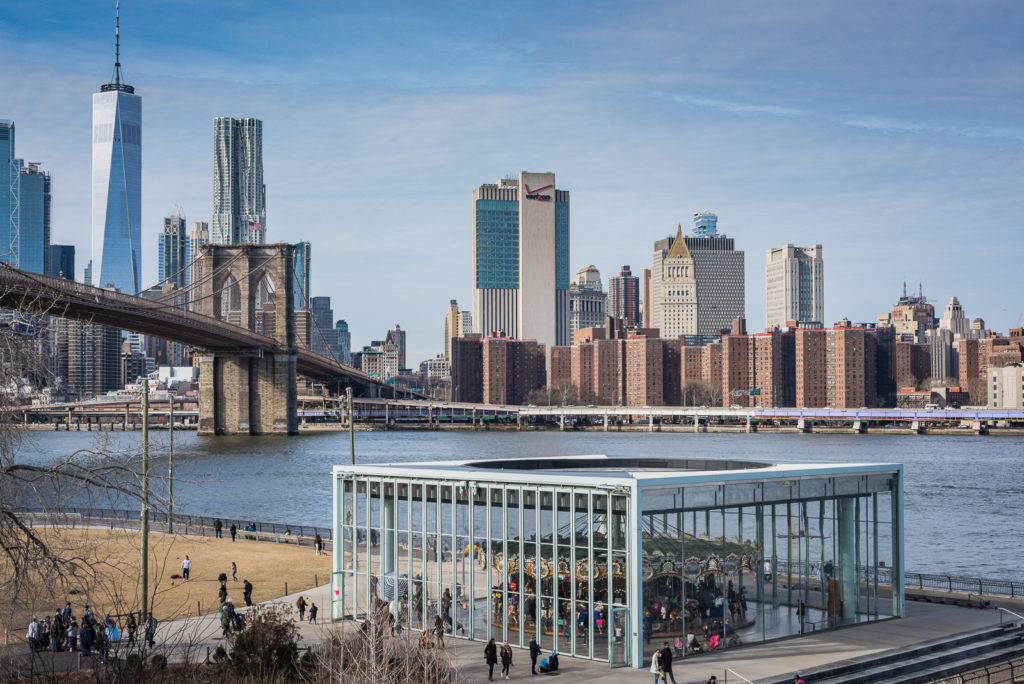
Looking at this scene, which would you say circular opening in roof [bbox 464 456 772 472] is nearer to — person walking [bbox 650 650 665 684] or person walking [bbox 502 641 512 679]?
person walking [bbox 502 641 512 679]

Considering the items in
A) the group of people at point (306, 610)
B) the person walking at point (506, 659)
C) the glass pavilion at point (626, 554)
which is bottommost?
the group of people at point (306, 610)

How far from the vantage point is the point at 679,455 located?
9438cm

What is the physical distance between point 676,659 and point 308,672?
23.6ft

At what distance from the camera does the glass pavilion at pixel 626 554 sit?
21250 mm

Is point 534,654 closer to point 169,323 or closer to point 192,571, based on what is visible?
point 192,571

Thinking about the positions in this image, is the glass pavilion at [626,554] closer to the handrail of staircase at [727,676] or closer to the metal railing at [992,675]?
the handrail of staircase at [727,676]

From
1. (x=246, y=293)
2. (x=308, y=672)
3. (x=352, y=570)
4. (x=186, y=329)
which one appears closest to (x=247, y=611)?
(x=352, y=570)

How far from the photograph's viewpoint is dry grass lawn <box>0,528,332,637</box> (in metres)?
27.6

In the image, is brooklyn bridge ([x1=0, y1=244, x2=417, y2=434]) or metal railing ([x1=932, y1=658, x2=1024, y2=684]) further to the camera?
brooklyn bridge ([x1=0, y1=244, x2=417, y2=434])

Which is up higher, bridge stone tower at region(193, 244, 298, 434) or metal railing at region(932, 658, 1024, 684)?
bridge stone tower at region(193, 244, 298, 434)

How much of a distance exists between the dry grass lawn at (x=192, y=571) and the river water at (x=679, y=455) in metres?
2.66

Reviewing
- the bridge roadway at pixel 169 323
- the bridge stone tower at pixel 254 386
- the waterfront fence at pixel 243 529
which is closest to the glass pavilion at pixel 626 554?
the waterfront fence at pixel 243 529

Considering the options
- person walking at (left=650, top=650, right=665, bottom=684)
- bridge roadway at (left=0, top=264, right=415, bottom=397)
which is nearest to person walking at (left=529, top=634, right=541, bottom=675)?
person walking at (left=650, top=650, right=665, bottom=684)

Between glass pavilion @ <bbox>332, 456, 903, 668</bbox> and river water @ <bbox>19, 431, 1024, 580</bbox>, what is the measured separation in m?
6.16
